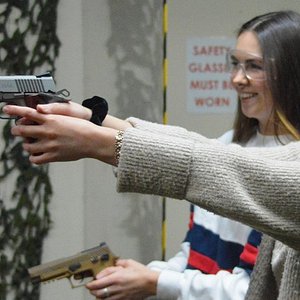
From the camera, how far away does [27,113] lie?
689mm

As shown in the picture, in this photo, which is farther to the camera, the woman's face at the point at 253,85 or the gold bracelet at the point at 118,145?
the woman's face at the point at 253,85

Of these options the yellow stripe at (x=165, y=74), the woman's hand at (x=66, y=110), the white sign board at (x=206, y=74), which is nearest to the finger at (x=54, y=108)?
the woman's hand at (x=66, y=110)

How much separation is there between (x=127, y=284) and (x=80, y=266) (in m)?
0.14

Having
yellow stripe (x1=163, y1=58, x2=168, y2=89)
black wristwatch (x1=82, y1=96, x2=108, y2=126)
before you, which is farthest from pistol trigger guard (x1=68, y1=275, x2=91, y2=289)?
yellow stripe (x1=163, y1=58, x2=168, y2=89)

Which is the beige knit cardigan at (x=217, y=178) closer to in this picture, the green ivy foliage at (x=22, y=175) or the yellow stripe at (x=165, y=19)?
the green ivy foliage at (x=22, y=175)

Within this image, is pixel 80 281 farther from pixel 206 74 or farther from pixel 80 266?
pixel 206 74

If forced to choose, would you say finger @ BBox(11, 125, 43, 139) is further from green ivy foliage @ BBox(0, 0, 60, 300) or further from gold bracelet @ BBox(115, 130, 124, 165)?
green ivy foliage @ BBox(0, 0, 60, 300)

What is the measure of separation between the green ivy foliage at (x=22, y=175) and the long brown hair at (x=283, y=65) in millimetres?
698

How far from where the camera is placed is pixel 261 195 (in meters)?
0.70

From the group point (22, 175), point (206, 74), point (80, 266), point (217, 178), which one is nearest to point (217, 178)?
point (217, 178)

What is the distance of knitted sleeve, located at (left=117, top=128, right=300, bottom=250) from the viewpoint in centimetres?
67

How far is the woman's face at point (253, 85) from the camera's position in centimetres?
128

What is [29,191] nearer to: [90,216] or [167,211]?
[90,216]

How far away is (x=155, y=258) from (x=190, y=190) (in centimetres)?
138
